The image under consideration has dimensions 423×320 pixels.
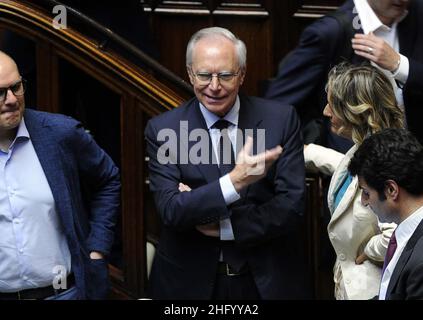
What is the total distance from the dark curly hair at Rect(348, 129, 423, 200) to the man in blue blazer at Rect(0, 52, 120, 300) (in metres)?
1.25

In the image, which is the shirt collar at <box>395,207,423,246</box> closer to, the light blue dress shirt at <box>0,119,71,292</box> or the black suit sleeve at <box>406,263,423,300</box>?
the black suit sleeve at <box>406,263,423,300</box>

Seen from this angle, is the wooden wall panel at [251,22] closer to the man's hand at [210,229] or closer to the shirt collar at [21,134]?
the man's hand at [210,229]

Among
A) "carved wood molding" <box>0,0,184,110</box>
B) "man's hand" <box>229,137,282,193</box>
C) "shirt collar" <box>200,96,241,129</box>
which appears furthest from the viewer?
"carved wood molding" <box>0,0,184,110</box>

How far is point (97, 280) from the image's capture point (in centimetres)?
485

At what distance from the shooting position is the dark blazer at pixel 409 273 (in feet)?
11.9

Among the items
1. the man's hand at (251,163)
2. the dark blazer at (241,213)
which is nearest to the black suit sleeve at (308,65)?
the dark blazer at (241,213)

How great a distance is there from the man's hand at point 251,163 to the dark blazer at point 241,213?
0.13 metres

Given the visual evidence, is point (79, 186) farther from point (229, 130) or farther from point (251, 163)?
point (251, 163)

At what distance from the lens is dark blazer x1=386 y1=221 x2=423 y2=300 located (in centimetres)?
364

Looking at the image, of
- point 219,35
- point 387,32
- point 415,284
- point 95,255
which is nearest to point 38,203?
point 95,255

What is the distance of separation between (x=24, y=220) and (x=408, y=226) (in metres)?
1.55

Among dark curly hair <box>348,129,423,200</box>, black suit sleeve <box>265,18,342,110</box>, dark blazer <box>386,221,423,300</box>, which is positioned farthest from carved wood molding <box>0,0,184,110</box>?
dark blazer <box>386,221,423,300</box>
